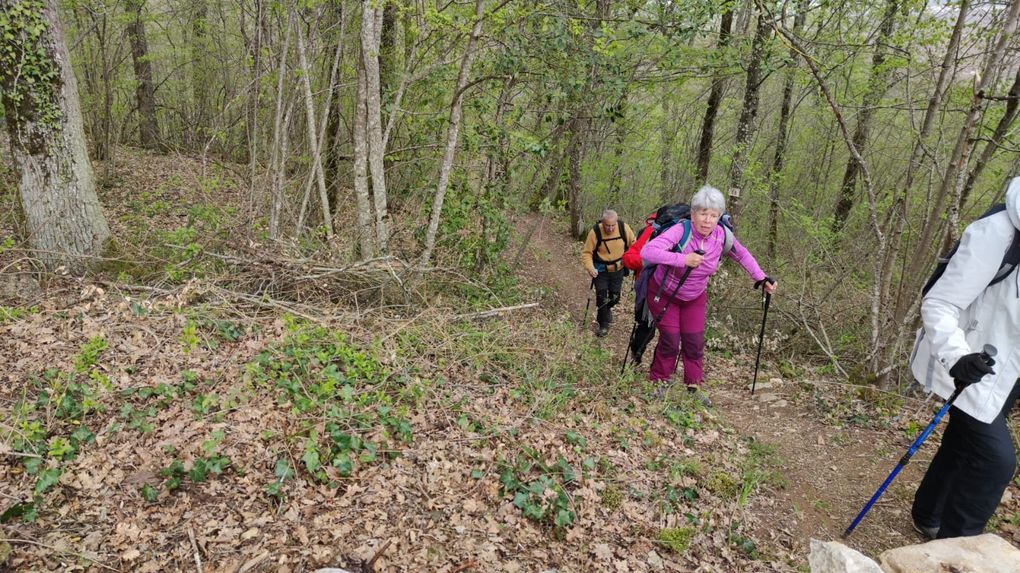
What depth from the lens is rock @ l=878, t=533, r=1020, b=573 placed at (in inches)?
106

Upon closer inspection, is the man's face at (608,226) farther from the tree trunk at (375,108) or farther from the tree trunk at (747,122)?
the tree trunk at (375,108)

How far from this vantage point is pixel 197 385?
12.9ft

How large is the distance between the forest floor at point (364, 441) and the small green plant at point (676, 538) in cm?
1

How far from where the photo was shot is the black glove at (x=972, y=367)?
2664 millimetres

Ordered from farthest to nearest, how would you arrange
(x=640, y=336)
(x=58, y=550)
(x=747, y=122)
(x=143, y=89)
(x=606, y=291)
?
(x=143, y=89)
(x=747, y=122)
(x=606, y=291)
(x=640, y=336)
(x=58, y=550)

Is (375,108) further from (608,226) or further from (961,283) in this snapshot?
(961,283)

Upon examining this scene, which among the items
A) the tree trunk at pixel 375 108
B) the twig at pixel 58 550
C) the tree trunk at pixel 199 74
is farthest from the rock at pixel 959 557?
the tree trunk at pixel 199 74

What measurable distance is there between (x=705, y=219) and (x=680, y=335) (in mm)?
1267

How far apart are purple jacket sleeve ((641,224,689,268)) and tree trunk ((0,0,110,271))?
18.2 ft

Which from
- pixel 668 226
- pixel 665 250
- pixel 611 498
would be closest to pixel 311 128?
pixel 668 226

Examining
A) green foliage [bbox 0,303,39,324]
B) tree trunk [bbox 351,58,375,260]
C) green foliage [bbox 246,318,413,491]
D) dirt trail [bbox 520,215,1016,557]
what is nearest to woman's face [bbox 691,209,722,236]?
dirt trail [bbox 520,215,1016,557]

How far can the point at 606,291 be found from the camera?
768 cm

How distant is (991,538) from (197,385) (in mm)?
5187

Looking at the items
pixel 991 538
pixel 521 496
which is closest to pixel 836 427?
pixel 991 538
